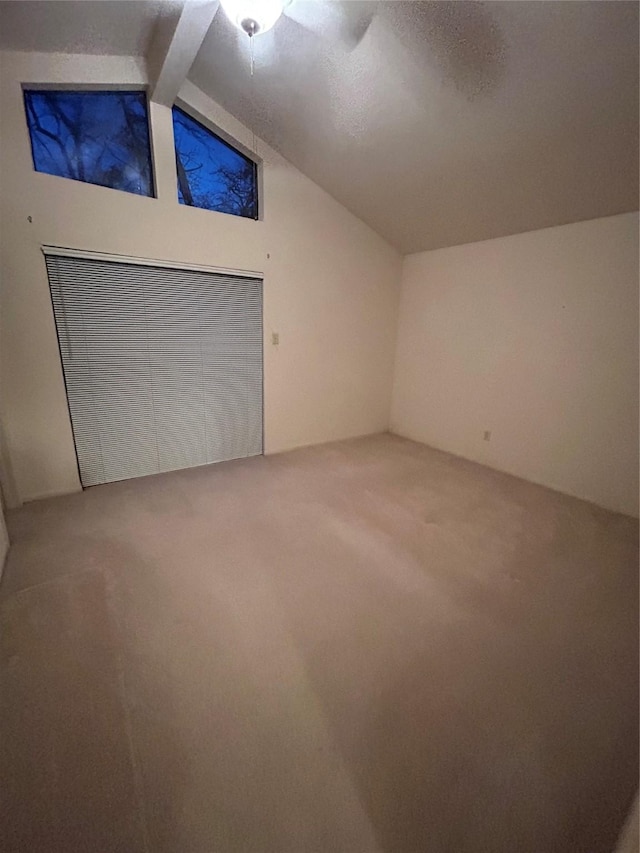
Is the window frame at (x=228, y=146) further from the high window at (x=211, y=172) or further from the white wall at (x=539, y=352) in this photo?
the white wall at (x=539, y=352)

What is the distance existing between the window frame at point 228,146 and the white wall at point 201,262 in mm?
48

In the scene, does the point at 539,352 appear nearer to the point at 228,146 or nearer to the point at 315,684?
the point at 315,684

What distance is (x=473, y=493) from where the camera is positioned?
9.41 feet

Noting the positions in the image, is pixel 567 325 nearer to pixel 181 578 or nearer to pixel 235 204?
pixel 235 204

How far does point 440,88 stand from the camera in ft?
6.35

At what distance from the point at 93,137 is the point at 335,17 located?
1.88 metres

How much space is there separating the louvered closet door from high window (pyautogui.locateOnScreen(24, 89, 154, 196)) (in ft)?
2.00

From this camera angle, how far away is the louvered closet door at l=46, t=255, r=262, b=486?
2.52 metres

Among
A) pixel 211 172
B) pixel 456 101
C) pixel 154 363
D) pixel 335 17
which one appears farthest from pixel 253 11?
pixel 154 363

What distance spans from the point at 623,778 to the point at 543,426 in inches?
99.2

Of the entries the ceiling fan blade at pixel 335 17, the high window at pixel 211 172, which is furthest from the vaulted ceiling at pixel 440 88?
the high window at pixel 211 172

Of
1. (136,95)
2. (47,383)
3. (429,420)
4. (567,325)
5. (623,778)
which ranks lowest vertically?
(623,778)

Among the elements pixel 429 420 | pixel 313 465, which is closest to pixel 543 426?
pixel 429 420

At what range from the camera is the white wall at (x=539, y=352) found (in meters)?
2.51
